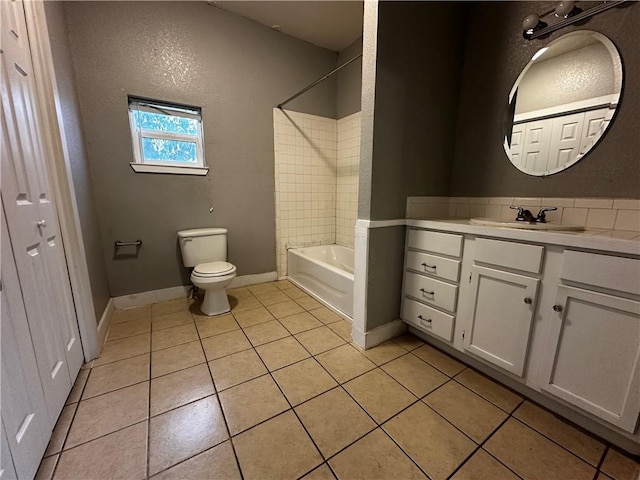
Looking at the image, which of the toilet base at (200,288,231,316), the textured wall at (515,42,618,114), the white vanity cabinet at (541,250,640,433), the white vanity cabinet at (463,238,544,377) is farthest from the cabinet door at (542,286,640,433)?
the toilet base at (200,288,231,316)

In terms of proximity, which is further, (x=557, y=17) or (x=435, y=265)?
(x=435, y=265)

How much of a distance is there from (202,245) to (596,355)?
2.62 m

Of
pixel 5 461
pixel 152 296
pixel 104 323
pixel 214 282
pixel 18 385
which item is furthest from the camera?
pixel 152 296

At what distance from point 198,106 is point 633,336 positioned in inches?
122

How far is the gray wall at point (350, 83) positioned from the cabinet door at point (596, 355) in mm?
2488

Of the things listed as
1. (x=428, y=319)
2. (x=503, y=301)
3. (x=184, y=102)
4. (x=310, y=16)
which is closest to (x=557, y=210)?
(x=503, y=301)

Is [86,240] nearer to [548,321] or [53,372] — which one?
[53,372]

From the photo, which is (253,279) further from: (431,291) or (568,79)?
(568,79)

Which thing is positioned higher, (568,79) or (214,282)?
(568,79)

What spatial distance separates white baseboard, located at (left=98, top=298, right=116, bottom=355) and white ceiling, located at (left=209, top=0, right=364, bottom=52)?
2.73 meters

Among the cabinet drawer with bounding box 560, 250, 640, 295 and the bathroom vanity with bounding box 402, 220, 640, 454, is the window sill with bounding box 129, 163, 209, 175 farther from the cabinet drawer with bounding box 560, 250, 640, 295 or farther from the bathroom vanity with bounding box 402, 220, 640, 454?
the cabinet drawer with bounding box 560, 250, 640, 295

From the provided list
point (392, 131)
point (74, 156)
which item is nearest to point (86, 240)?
point (74, 156)

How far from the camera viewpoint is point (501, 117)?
1682mm

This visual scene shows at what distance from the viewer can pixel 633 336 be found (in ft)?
3.07
